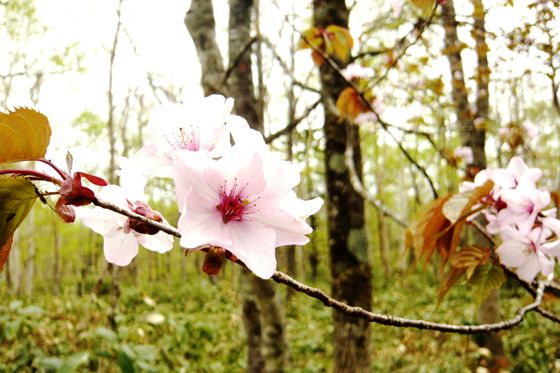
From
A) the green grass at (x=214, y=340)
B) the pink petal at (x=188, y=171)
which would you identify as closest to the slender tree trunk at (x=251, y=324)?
the green grass at (x=214, y=340)

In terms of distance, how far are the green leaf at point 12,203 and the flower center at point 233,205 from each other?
24 centimetres

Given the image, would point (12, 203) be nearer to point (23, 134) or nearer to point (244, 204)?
point (23, 134)

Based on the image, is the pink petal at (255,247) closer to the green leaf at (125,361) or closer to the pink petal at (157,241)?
the pink petal at (157,241)

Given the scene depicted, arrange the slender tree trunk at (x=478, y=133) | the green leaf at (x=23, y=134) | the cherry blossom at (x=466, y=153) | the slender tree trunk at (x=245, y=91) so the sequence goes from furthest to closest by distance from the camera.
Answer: the cherry blossom at (x=466, y=153) → the slender tree trunk at (x=478, y=133) → the slender tree trunk at (x=245, y=91) → the green leaf at (x=23, y=134)

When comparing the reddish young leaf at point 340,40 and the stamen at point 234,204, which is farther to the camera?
the reddish young leaf at point 340,40

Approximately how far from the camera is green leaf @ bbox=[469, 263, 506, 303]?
1199mm

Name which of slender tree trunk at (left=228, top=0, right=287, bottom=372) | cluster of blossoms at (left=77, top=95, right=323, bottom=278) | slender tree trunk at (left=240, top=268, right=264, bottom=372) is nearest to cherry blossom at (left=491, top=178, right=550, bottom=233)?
cluster of blossoms at (left=77, top=95, right=323, bottom=278)

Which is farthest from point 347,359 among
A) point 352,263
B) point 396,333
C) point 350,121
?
point 396,333

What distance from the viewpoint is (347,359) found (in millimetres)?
2191

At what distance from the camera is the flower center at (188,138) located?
0.69 meters

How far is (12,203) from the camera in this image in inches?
20.7

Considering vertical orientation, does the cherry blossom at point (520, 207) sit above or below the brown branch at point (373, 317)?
above

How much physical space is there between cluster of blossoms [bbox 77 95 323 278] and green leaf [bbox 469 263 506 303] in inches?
32.1

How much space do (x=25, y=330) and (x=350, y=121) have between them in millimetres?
4052
